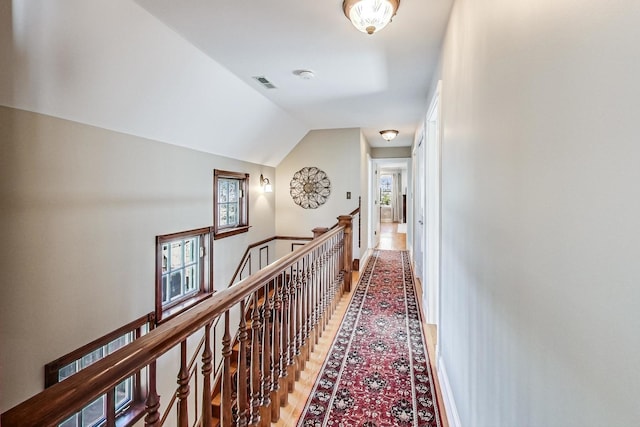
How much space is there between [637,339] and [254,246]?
507 cm

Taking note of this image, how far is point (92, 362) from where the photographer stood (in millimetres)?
2354

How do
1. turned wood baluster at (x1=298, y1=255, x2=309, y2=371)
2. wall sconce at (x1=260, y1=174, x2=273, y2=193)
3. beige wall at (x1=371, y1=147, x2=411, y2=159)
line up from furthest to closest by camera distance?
beige wall at (x1=371, y1=147, x2=411, y2=159)
wall sconce at (x1=260, y1=174, x2=273, y2=193)
turned wood baluster at (x1=298, y1=255, x2=309, y2=371)

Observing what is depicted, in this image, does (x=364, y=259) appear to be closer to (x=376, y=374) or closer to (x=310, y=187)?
(x=310, y=187)

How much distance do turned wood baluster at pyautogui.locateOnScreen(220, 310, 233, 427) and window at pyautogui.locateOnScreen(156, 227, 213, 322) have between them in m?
2.27

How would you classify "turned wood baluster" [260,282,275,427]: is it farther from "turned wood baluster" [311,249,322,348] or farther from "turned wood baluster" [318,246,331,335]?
"turned wood baluster" [318,246,331,335]

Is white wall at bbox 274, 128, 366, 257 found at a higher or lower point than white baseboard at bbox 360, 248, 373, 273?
higher

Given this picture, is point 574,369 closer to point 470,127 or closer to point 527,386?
point 527,386

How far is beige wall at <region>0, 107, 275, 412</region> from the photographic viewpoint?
1.99 metres

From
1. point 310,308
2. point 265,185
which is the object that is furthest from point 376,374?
point 265,185

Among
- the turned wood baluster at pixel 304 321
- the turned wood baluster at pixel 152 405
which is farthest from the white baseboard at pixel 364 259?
the turned wood baluster at pixel 152 405

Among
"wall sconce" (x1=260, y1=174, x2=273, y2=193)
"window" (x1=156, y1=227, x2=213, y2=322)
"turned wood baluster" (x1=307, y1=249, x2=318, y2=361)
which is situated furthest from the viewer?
"wall sconce" (x1=260, y1=174, x2=273, y2=193)

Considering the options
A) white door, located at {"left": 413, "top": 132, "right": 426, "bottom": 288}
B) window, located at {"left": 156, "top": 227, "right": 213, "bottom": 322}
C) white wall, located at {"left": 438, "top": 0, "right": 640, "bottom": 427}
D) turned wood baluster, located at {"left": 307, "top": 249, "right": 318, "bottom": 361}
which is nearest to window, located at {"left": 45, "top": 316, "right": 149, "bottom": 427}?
window, located at {"left": 156, "top": 227, "right": 213, "bottom": 322}

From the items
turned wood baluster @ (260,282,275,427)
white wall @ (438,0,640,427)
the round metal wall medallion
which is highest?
the round metal wall medallion

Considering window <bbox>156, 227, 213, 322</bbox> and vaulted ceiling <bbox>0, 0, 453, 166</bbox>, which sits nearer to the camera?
vaulted ceiling <bbox>0, 0, 453, 166</bbox>
